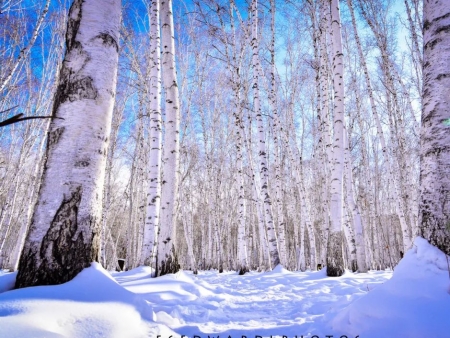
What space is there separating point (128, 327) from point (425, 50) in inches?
128

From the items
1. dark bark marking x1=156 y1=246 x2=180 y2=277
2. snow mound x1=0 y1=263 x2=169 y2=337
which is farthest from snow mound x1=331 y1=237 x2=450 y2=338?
dark bark marking x1=156 y1=246 x2=180 y2=277

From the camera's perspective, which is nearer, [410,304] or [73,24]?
[410,304]

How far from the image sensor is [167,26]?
4.52 metres

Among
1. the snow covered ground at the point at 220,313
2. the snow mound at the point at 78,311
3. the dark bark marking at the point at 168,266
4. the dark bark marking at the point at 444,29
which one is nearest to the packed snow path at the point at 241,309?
the snow covered ground at the point at 220,313

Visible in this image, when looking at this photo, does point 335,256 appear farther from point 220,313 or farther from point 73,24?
point 73,24

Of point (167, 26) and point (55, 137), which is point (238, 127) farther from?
point (55, 137)

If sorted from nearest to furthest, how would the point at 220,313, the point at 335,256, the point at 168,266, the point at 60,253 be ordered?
the point at 60,253, the point at 220,313, the point at 168,266, the point at 335,256

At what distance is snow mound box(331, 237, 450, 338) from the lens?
143 cm

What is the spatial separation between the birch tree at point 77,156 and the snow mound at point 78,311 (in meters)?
0.17

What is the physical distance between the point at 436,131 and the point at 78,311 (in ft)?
9.32

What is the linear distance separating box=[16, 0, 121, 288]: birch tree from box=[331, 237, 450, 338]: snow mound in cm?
190

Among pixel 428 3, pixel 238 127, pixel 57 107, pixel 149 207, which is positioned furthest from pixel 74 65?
pixel 238 127

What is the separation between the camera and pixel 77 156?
187 cm

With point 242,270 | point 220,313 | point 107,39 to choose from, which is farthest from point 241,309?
point 242,270
